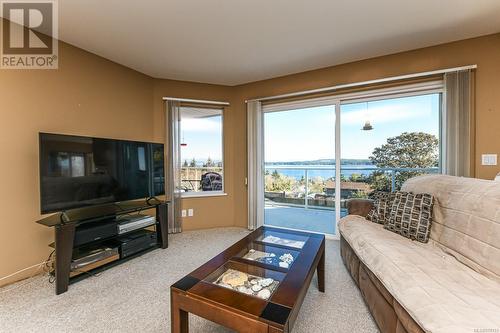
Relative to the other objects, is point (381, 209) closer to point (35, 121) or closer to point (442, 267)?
point (442, 267)

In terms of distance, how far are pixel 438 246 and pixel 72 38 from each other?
3920mm

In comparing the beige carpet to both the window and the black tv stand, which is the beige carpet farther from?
the window

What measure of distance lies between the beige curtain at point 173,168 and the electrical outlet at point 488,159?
12.2 feet

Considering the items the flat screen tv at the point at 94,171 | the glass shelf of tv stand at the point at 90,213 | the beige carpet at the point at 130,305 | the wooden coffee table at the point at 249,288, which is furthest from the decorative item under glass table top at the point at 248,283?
the flat screen tv at the point at 94,171

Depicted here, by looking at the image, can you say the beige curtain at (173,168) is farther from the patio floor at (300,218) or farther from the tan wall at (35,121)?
the patio floor at (300,218)

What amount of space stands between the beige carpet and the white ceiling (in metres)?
2.43

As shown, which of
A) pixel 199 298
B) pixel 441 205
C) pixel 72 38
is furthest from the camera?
pixel 72 38

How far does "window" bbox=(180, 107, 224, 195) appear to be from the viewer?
11.8 ft

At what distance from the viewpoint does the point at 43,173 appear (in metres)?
1.85

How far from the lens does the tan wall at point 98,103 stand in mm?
2018

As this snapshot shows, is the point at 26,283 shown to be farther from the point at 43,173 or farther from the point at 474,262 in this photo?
the point at 474,262

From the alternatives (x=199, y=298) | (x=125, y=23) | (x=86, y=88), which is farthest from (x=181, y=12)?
(x=199, y=298)

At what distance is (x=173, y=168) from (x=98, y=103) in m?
1.25

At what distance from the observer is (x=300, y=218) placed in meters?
3.81
